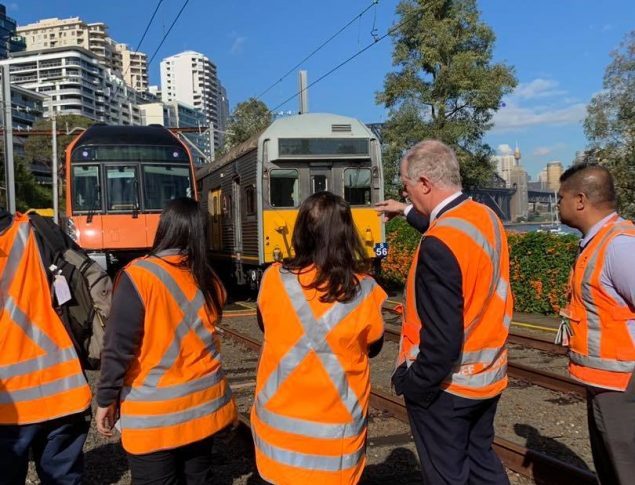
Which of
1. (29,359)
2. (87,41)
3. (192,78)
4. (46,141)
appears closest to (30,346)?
(29,359)

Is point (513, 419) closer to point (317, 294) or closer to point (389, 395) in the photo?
point (389, 395)

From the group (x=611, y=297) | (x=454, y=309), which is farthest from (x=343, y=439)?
(x=611, y=297)

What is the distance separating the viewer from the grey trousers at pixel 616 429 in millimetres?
3006

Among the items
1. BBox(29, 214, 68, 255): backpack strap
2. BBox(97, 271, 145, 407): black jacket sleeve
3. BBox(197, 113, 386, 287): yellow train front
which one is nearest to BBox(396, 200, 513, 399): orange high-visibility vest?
BBox(97, 271, 145, 407): black jacket sleeve

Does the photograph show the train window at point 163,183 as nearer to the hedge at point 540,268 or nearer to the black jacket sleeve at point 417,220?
the hedge at point 540,268

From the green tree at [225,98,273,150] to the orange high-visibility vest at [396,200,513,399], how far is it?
31184 millimetres

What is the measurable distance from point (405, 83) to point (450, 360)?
81.0ft

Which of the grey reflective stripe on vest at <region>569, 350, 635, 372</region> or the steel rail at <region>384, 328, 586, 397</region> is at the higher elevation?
the grey reflective stripe on vest at <region>569, 350, 635, 372</region>

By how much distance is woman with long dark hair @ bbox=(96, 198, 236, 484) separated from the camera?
2936 millimetres

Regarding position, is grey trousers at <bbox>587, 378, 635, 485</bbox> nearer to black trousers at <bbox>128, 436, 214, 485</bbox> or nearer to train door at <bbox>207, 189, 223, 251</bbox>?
black trousers at <bbox>128, 436, 214, 485</bbox>

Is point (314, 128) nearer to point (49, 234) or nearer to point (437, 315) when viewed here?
point (49, 234)

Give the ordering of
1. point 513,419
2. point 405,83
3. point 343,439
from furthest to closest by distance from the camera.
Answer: point 405,83
point 513,419
point 343,439

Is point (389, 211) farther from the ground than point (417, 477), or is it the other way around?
point (389, 211)

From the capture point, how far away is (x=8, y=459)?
9.62 ft
